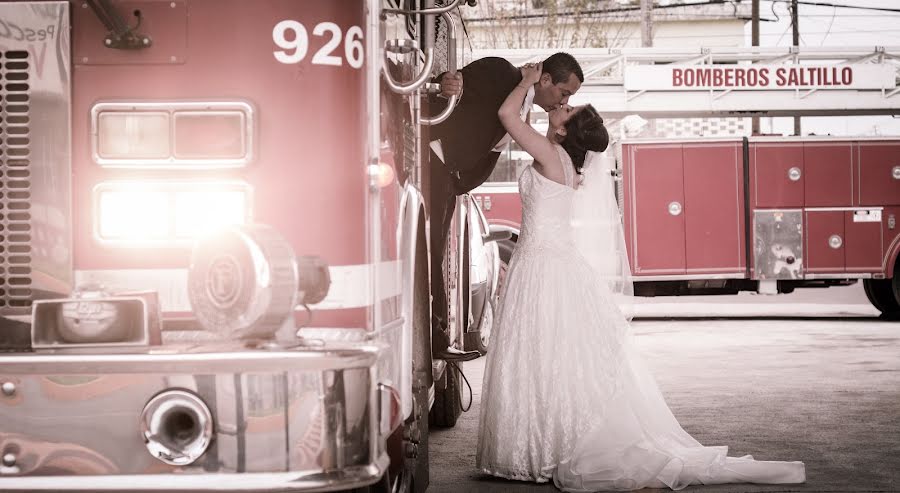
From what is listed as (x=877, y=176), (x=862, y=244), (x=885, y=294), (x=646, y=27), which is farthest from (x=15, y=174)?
(x=646, y=27)

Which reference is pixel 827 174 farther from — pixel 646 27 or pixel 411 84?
pixel 646 27

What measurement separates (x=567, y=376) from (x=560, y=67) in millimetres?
1556

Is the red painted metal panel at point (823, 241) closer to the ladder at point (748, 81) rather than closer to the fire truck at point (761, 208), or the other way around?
the fire truck at point (761, 208)

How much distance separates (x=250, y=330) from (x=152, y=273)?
1.67 feet

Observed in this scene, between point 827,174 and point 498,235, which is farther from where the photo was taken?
point 827,174

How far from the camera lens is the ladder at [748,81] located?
19453 millimetres

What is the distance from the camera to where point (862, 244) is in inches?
639

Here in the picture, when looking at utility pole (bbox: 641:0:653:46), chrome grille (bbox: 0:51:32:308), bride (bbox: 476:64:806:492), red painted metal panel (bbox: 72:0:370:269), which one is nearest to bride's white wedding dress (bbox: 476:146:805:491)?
bride (bbox: 476:64:806:492)

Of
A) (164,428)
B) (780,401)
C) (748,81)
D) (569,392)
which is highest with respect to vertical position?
(748,81)

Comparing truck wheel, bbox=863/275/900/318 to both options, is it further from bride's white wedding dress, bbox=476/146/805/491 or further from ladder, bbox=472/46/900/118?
bride's white wedding dress, bbox=476/146/805/491

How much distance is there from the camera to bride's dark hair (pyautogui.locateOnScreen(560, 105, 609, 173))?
18.7 ft

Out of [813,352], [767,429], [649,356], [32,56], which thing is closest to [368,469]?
[32,56]

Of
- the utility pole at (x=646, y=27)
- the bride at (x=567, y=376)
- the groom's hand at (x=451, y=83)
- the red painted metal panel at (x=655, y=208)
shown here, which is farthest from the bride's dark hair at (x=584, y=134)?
the utility pole at (x=646, y=27)

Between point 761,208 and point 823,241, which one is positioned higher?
point 761,208
